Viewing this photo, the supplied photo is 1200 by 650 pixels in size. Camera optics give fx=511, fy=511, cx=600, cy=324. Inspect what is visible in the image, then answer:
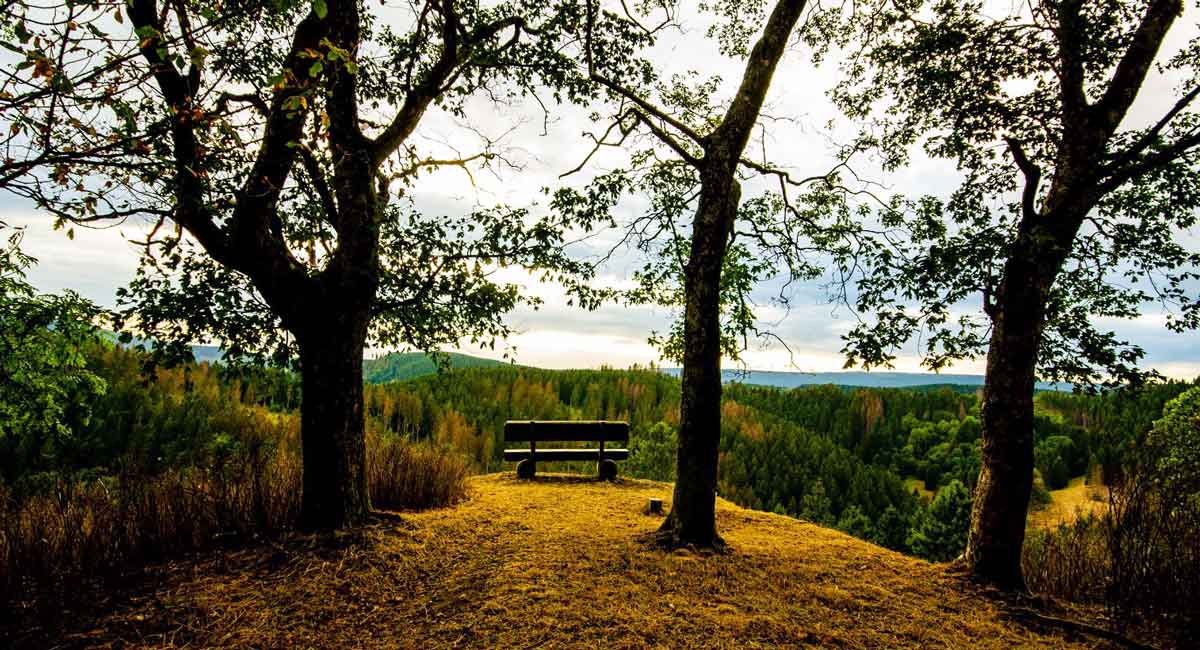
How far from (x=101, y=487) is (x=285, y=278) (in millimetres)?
3002

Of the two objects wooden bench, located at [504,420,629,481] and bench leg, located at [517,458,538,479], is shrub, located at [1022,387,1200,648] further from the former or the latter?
bench leg, located at [517,458,538,479]

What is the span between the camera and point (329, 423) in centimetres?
593

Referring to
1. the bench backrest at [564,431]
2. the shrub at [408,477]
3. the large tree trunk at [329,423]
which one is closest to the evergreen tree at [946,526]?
the bench backrest at [564,431]

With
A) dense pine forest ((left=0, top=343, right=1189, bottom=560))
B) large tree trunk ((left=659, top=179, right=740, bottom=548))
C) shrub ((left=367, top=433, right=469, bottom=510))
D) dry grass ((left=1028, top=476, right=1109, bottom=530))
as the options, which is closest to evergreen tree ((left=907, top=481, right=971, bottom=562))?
dense pine forest ((left=0, top=343, right=1189, bottom=560))

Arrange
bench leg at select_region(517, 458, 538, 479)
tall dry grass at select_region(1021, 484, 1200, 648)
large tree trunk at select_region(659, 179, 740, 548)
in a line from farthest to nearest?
bench leg at select_region(517, 458, 538, 479) < large tree trunk at select_region(659, 179, 740, 548) < tall dry grass at select_region(1021, 484, 1200, 648)

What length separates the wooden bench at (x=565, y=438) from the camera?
11.4 m

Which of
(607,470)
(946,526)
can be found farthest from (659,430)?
(946,526)

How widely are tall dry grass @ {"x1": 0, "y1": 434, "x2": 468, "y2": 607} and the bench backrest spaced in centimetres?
486

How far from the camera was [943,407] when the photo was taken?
5559 cm

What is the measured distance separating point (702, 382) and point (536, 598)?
10.3 ft

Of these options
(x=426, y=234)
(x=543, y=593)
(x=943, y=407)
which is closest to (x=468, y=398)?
(x=426, y=234)

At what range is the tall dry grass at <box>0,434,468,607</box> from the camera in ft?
15.3

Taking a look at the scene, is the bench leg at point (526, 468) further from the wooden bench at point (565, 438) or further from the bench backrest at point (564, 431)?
the bench backrest at point (564, 431)

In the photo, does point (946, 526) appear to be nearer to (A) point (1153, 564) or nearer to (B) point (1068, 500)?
(A) point (1153, 564)
